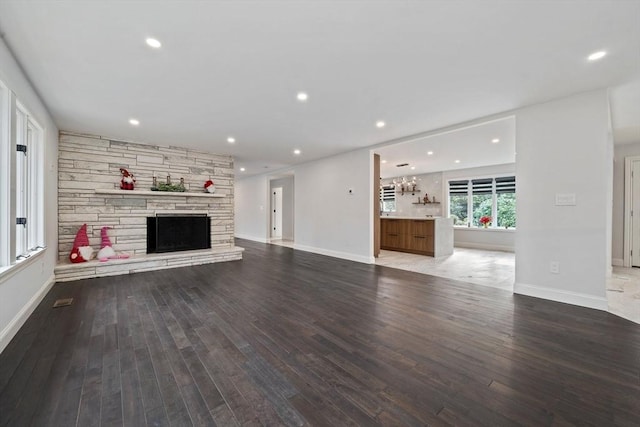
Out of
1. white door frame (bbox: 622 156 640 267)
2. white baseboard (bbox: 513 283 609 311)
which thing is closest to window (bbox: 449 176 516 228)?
white door frame (bbox: 622 156 640 267)

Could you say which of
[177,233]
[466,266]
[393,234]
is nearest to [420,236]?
[393,234]

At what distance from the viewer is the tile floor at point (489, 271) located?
332 cm

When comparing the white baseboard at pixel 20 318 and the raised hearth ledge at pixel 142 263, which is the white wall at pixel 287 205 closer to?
the raised hearth ledge at pixel 142 263

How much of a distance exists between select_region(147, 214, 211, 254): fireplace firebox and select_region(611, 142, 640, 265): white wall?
880cm

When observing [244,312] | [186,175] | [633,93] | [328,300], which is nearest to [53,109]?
[186,175]

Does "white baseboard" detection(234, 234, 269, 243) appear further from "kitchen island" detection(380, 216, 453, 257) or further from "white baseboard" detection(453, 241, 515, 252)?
"white baseboard" detection(453, 241, 515, 252)

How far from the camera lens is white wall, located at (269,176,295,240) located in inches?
396

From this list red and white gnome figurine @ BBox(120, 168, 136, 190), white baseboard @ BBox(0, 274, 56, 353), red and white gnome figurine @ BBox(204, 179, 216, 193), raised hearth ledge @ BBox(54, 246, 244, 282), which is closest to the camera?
white baseboard @ BBox(0, 274, 56, 353)

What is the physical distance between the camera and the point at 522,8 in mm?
1864

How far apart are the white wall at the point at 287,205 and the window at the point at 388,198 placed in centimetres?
397

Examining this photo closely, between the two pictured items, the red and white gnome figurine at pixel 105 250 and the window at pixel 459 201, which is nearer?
the red and white gnome figurine at pixel 105 250

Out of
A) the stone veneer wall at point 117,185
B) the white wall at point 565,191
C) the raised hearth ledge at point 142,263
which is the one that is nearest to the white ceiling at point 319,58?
the white wall at point 565,191

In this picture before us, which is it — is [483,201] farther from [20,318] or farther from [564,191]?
[20,318]

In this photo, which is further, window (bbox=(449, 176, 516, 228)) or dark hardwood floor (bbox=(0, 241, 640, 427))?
window (bbox=(449, 176, 516, 228))
